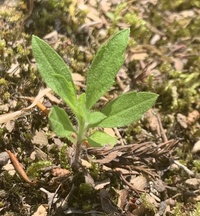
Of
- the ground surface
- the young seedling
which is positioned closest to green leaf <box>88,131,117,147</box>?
the young seedling

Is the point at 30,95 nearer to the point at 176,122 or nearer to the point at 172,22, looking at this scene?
the point at 176,122

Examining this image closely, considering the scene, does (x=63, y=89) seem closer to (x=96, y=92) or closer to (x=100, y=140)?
(x=96, y=92)

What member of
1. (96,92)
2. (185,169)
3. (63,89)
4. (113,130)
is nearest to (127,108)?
(96,92)

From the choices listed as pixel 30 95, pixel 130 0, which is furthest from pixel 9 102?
pixel 130 0

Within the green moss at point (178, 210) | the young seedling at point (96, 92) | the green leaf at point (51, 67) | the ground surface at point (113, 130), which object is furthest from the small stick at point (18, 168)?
the green moss at point (178, 210)

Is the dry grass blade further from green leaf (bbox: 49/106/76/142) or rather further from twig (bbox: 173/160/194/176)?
twig (bbox: 173/160/194/176)

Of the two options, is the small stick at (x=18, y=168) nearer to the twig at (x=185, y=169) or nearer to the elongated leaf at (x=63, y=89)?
the elongated leaf at (x=63, y=89)
